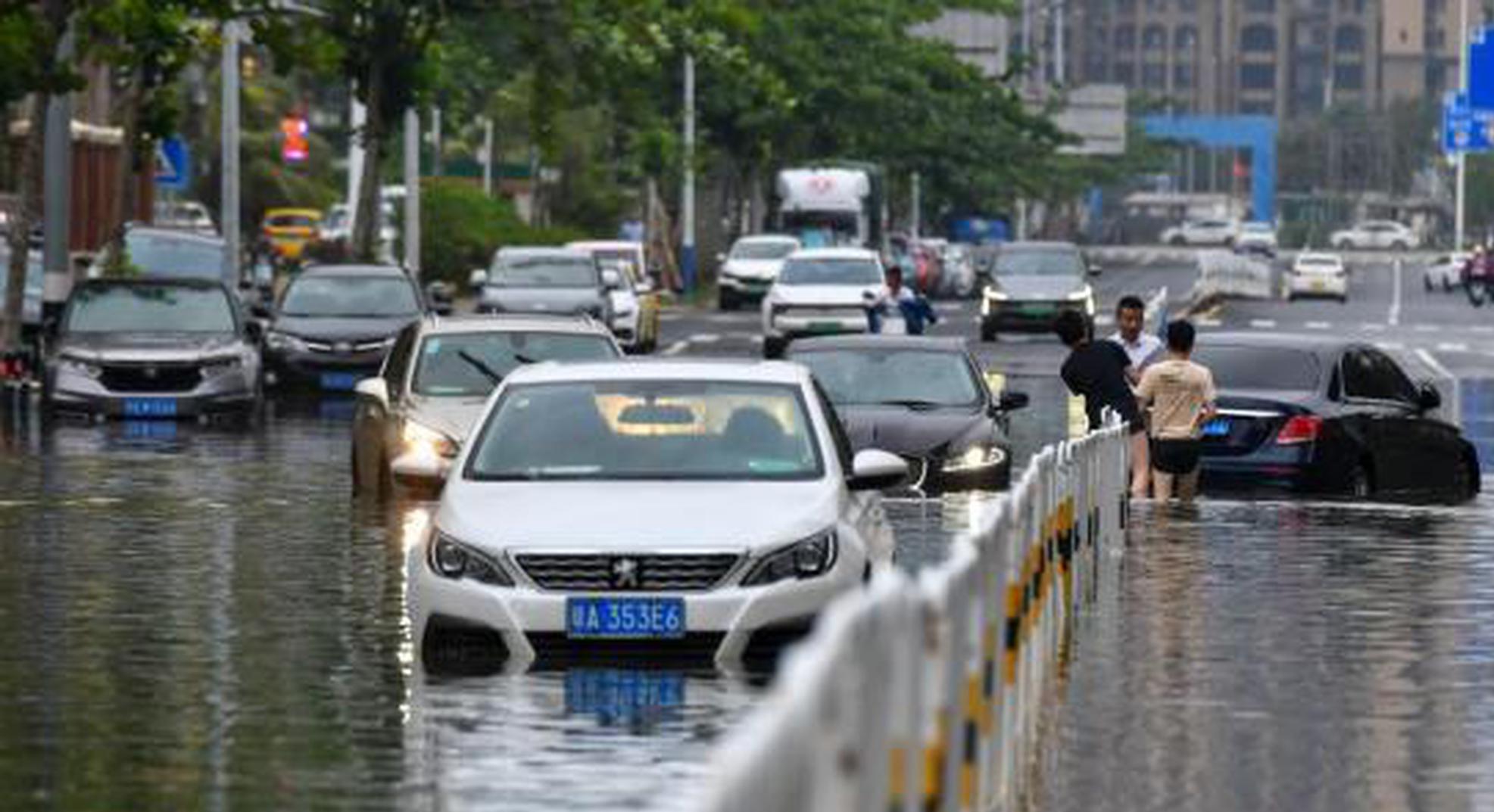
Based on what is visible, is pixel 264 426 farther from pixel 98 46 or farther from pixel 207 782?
pixel 207 782

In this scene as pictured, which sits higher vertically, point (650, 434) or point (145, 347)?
point (650, 434)

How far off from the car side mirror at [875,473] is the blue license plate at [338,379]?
95.8 feet

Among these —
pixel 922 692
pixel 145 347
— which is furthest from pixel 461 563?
pixel 145 347

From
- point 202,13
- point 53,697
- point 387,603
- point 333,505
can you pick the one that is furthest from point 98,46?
point 53,697

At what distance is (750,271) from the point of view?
285 feet

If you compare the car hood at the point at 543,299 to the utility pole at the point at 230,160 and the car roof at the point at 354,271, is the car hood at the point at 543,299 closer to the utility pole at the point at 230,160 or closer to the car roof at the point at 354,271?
the utility pole at the point at 230,160

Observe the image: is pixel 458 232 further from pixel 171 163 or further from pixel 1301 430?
pixel 1301 430

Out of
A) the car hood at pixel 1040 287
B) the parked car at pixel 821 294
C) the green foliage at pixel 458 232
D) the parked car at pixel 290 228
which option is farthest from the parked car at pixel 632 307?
the parked car at pixel 290 228

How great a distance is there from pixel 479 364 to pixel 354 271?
1877cm

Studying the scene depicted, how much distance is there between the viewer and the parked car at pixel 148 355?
4150 centimetres

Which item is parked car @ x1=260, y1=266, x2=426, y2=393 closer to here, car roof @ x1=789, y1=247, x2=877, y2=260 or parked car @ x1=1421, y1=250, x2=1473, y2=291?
car roof @ x1=789, y1=247, x2=877, y2=260

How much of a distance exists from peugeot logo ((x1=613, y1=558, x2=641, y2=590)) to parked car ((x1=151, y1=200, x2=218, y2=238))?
62865 millimetres

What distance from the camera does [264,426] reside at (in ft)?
138

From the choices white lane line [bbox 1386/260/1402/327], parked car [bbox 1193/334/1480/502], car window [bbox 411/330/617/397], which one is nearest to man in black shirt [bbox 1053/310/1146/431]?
parked car [bbox 1193/334/1480/502]
